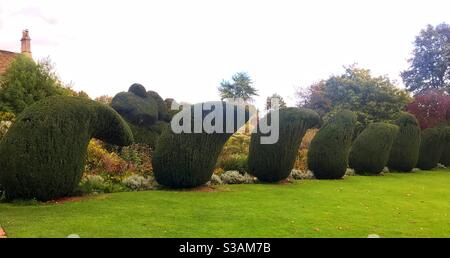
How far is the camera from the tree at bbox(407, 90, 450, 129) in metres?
27.7

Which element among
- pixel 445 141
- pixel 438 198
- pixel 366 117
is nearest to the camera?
pixel 438 198

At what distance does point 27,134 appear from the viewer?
8523 mm

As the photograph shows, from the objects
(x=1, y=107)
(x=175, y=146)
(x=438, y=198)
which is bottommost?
(x=438, y=198)

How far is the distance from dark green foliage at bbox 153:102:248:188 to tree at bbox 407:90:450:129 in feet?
67.1

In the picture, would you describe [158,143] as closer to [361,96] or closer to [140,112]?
[140,112]

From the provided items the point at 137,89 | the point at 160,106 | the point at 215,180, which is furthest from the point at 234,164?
the point at 137,89

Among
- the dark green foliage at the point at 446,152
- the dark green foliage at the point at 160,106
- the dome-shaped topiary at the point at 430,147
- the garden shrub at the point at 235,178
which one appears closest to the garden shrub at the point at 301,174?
the garden shrub at the point at 235,178

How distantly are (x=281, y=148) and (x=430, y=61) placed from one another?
32.1 metres

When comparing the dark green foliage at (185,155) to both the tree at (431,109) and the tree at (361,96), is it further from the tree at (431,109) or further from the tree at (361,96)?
the tree at (431,109)

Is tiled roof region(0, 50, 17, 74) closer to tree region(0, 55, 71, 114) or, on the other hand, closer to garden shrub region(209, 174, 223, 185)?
tree region(0, 55, 71, 114)

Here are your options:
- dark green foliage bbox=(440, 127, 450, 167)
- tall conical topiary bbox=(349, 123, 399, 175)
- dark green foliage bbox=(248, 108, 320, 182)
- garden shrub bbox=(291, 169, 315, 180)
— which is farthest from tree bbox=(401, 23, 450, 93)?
dark green foliage bbox=(248, 108, 320, 182)
